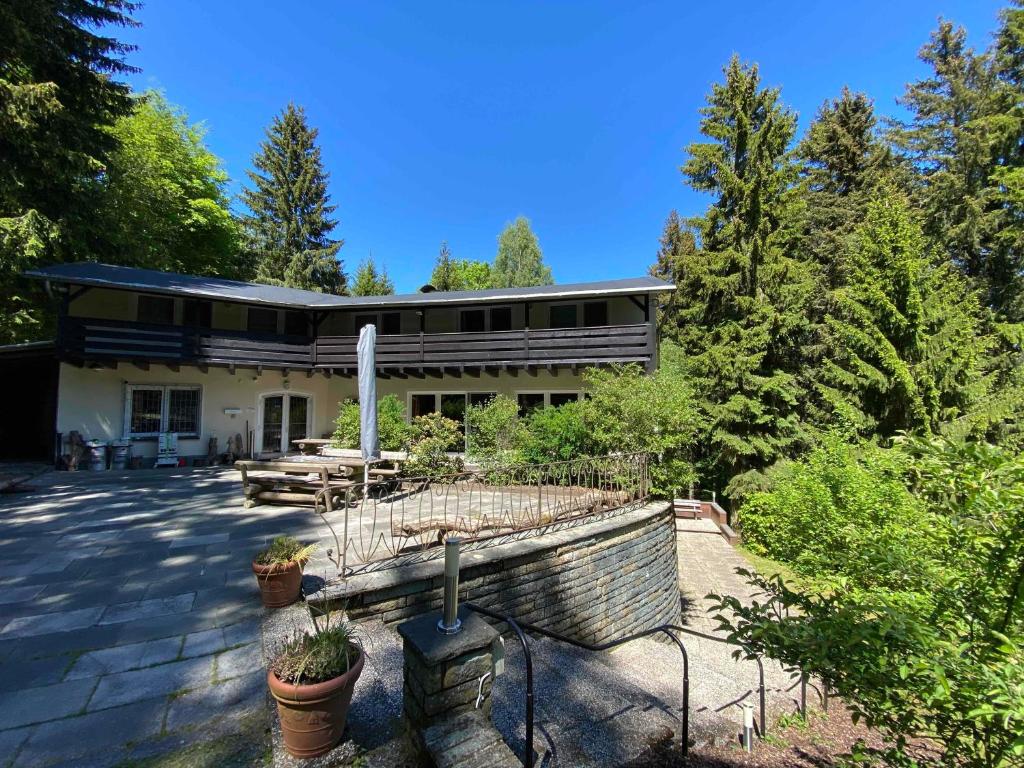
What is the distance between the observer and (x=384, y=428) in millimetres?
11414

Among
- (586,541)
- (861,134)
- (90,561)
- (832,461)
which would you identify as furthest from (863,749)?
(861,134)

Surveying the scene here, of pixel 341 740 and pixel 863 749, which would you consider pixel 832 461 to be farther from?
pixel 341 740

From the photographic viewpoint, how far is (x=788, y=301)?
13242mm

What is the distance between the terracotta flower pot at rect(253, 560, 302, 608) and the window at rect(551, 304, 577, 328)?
12.2 m

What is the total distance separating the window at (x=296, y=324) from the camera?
15.2 meters

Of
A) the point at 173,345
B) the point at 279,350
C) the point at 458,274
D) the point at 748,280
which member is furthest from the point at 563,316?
the point at 458,274

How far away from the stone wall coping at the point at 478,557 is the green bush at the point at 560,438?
291 cm

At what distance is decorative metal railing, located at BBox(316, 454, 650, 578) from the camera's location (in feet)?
15.8

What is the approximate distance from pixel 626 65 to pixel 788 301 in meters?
9.28

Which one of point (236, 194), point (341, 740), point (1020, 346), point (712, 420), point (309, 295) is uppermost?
point (236, 194)

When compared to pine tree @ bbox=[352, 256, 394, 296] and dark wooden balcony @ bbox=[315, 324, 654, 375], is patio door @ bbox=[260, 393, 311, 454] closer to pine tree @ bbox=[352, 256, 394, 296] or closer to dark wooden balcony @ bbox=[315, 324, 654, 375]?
dark wooden balcony @ bbox=[315, 324, 654, 375]

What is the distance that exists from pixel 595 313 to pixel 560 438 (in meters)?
6.22

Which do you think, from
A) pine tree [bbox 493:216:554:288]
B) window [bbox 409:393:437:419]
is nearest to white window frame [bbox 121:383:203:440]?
window [bbox 409:393:437:419]

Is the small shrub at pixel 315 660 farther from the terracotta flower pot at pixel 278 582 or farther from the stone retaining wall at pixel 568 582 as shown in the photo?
A: the terracotta flower pot at pixel 278 582
